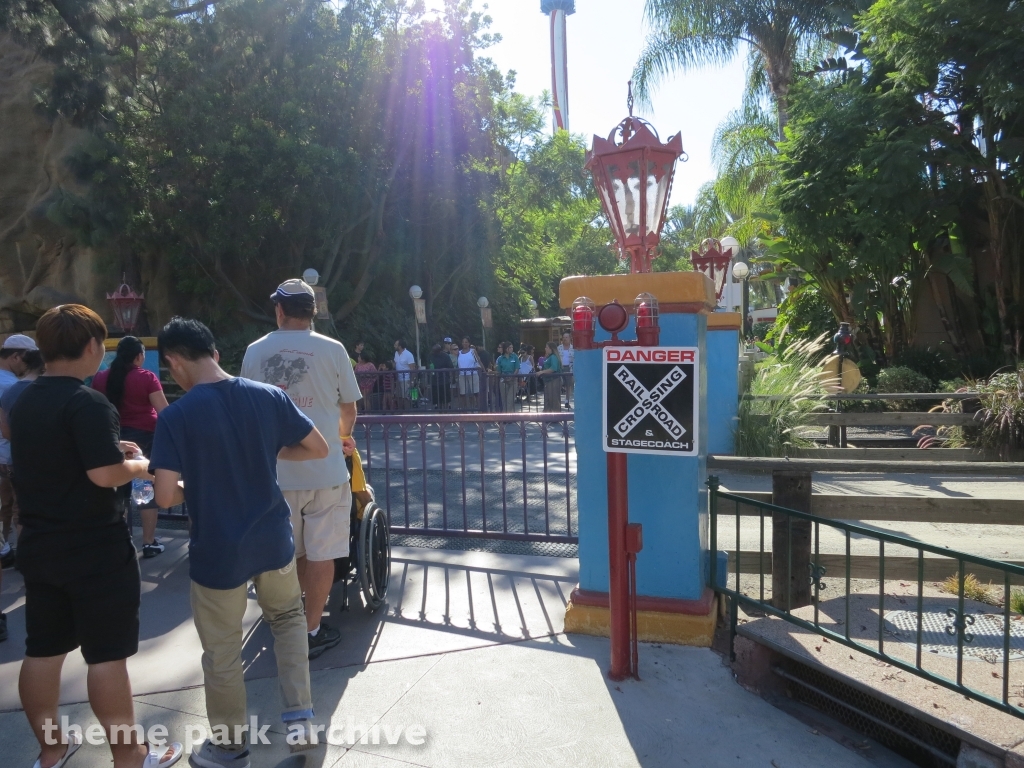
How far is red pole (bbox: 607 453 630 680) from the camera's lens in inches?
135

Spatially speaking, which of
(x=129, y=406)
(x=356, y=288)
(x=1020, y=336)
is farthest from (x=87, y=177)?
(x=1020, y=336)

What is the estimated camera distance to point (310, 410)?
3545 mm

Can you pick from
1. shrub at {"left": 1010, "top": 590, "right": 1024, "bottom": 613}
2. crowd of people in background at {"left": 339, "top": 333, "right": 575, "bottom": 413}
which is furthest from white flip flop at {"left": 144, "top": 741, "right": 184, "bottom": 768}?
crowd of people in background at {"left": 339, "top": 333, "right": 575, "bottom": 413}

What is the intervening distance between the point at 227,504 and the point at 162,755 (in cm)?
111

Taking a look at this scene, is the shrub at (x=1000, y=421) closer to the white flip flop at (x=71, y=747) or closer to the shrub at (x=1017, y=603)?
the shrub at (x=1017, y=603)

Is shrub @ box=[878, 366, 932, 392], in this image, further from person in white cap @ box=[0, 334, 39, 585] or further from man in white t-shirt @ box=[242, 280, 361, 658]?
person in white cap @ box=[0, 334, 39, 585]

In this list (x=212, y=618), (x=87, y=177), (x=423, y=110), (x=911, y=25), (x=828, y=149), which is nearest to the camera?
(x=212, y=618)

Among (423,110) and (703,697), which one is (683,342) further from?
(423,110)

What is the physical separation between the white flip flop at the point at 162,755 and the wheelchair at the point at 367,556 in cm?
122

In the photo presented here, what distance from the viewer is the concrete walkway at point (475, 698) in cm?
296

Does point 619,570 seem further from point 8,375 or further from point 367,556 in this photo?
point 8,375

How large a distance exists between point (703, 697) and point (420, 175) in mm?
20568

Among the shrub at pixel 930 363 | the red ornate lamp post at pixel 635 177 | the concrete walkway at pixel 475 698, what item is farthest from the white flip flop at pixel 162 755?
the shrub at pixel 930 363

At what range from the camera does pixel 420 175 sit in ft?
72.6
